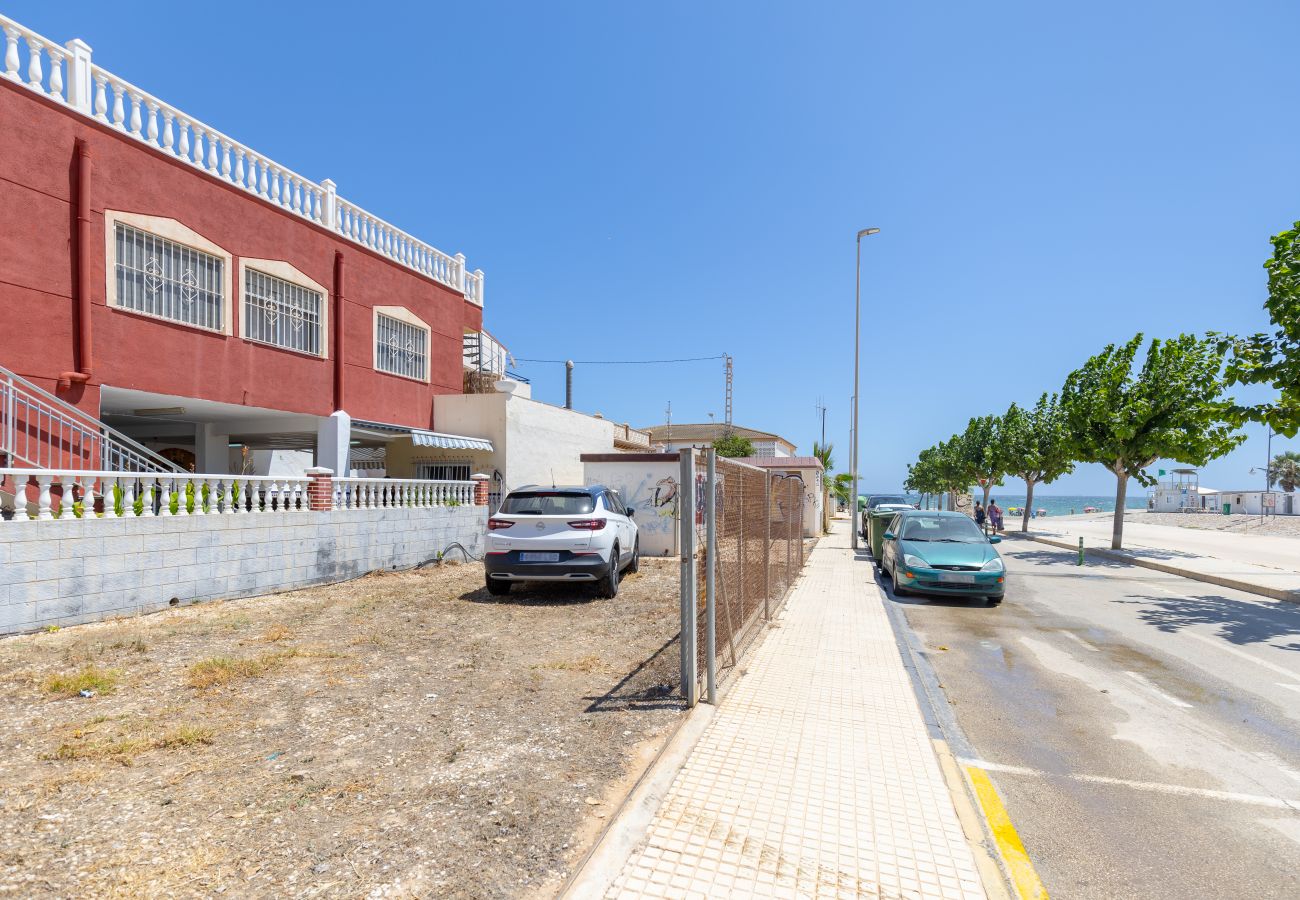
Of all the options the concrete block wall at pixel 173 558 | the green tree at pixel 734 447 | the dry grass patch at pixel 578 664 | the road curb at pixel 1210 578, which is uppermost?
the green tree at pixel 734 447

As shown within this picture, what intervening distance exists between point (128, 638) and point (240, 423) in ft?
29.4

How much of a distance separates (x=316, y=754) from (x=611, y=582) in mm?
5861

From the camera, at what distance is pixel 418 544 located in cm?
1258

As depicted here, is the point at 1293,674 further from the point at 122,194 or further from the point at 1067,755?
the point at 122,194

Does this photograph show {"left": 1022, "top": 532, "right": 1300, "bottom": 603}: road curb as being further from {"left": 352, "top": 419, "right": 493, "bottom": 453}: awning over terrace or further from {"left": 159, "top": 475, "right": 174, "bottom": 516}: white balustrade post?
{"left": 159, "top": 475, "right": 174, "bottom": 516}: white balustrade post

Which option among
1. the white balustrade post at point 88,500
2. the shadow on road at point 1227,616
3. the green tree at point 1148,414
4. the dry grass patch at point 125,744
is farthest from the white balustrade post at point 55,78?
the green tree at point 1148,414

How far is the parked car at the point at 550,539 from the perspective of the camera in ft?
29.9

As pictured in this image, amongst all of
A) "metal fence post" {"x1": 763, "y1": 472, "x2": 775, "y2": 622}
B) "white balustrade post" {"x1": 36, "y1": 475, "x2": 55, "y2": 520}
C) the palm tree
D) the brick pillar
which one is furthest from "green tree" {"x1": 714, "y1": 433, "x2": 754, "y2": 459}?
the palm tree

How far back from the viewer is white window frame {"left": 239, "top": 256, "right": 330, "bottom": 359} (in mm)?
11875

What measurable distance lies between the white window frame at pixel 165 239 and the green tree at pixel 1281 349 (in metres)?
18.1

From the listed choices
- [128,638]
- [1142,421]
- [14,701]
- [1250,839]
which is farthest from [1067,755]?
[1142,421]

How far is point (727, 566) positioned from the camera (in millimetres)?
5535

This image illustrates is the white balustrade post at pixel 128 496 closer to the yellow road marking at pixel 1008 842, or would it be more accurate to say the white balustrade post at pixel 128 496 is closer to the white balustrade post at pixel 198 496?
the white balustrade post at pixel 198 496

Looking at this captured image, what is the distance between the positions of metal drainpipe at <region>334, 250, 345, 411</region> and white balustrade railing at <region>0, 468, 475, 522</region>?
10.4 ft
